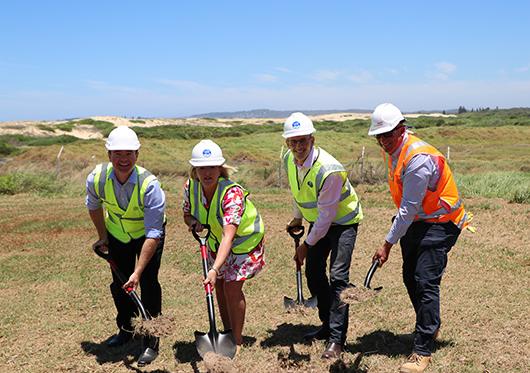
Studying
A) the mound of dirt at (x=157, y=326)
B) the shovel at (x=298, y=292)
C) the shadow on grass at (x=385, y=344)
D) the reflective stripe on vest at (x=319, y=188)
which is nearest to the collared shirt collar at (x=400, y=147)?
the reflective stripe on vest at (x=319, y=188)

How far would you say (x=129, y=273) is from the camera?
429cm

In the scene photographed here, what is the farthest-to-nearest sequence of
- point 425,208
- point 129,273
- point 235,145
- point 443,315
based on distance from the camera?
point 235,145 → point 443,315 → point 129,273 → point 425,208

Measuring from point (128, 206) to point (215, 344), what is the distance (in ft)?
3.84

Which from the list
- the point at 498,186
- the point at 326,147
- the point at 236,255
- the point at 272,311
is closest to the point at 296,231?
the point at 236,255

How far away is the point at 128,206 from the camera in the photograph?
396cm

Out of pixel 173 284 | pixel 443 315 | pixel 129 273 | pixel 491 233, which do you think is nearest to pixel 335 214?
pixel 129 273

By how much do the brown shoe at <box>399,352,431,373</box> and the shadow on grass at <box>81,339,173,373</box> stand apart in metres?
1.95

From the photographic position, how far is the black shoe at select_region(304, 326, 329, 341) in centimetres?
445

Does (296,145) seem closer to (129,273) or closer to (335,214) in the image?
(335,214)

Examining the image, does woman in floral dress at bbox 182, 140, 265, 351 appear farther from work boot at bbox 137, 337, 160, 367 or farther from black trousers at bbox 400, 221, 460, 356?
black trousers at bbox 400, 221, 460, 356

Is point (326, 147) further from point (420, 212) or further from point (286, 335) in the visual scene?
point (420, 212)

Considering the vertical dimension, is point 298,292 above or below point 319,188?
below

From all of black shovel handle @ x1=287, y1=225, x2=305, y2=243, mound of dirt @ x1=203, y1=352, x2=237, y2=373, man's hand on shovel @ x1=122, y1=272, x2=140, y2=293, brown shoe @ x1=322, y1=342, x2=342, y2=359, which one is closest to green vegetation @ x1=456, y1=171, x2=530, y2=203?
black shovel handle @ x1=287, y1=225, x2=305, y2=243

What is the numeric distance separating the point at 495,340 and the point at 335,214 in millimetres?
1884
